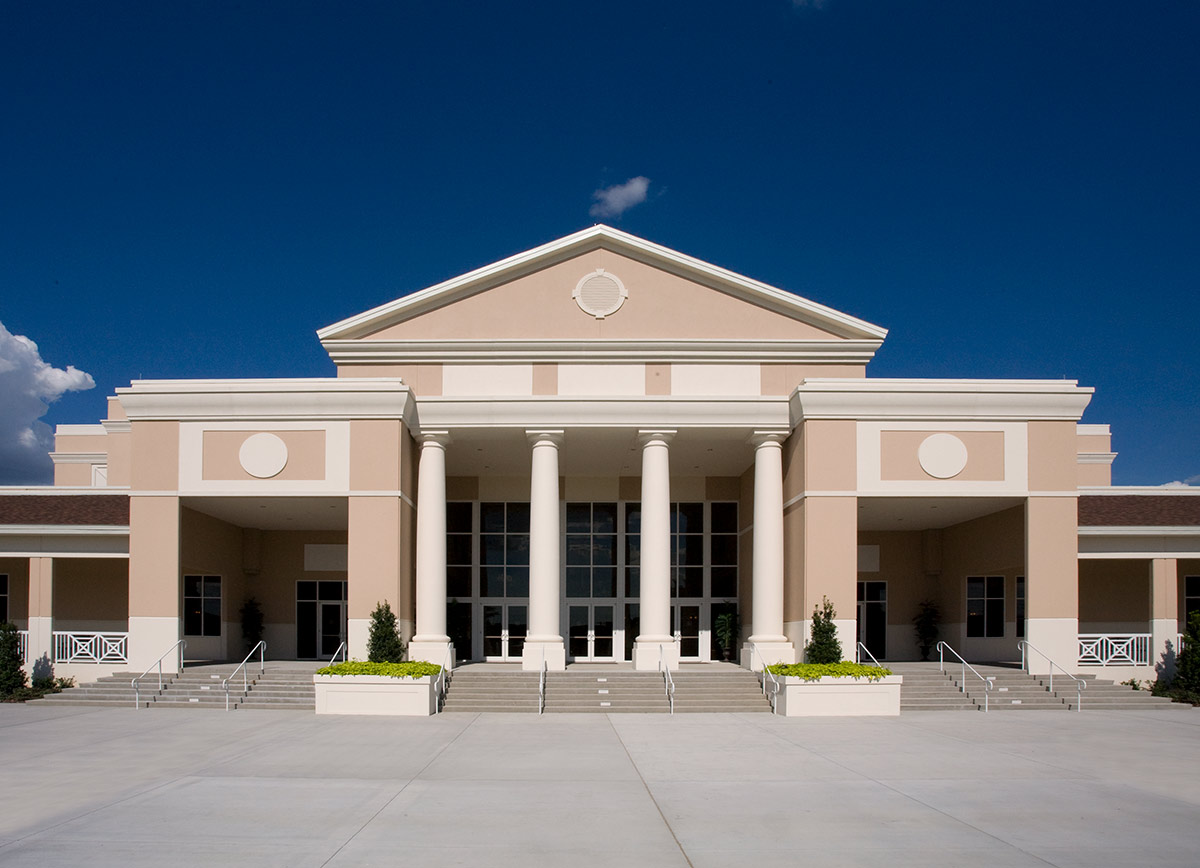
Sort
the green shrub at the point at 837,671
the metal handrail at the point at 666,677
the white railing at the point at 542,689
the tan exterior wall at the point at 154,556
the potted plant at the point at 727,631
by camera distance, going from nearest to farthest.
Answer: the green shrub at the point at 837,671
the white railing at the point at 542,689
the metal handrail at the point at 666,677
the tan exterior wall at the point at 154,556
the potted plant at the point at 727,631

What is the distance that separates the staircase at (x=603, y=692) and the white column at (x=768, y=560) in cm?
106

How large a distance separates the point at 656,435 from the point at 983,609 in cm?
1363

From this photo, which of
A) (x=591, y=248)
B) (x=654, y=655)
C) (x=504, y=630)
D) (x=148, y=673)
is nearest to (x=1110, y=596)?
(x=654, y=655)

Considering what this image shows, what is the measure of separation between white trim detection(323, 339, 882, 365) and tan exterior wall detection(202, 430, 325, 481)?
409cm

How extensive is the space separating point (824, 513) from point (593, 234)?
10.8 m

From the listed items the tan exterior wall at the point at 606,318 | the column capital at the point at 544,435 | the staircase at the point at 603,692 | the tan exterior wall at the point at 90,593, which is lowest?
the staircase at the point at 603,692

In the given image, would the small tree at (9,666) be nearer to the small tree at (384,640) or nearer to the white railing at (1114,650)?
the small tree at (384,640)

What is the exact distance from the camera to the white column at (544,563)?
1100 inches

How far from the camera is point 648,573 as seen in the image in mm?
28859

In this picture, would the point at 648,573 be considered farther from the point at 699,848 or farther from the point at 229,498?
the point at 699,848

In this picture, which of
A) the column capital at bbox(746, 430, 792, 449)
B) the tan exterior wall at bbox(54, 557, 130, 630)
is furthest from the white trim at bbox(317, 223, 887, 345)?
the tan exterior wall at bbox(54, 557, 130, 630)

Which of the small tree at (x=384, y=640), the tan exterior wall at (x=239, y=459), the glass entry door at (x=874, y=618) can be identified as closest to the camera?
the small tree at (x=384, y=640)

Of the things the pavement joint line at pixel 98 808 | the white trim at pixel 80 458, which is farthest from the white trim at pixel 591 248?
the pavement joint line at pixel 98 808

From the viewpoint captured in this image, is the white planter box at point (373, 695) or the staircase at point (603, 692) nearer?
the white planter box at point (373, 695)
